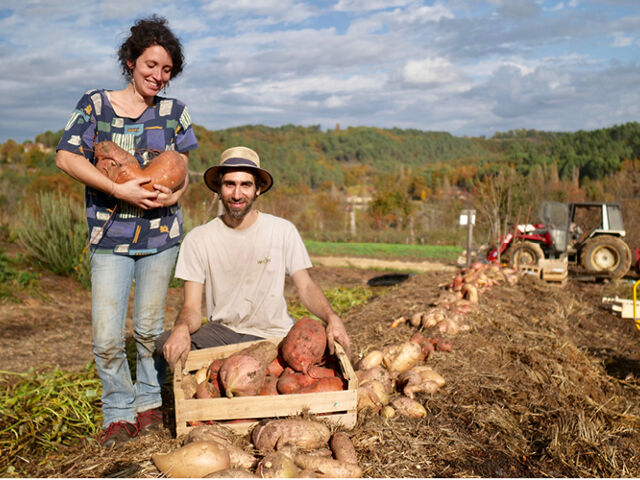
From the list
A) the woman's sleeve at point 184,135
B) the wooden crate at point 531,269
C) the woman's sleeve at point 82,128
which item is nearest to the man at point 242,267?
the woman's sleeve at point 184,135

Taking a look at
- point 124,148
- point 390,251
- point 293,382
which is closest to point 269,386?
point 293,382

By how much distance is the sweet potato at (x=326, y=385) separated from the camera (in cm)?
257

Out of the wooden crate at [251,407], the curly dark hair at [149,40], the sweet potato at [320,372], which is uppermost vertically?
the curly dark hair at [149,40]

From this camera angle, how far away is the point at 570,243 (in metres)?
12.0

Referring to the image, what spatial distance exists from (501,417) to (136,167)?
2.52 metres

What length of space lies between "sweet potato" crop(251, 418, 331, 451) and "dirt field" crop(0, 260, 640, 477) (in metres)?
0.25

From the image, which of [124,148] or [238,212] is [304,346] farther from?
[124,148]

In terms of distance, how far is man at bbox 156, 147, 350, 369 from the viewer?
10.1ft

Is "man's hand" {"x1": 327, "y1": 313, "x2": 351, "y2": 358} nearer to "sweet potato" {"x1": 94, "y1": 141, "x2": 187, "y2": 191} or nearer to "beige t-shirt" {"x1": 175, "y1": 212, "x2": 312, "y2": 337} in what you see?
"beige t-shirt" {"x1": 175, "y1": 212, "x2": 312, "y2": 337}

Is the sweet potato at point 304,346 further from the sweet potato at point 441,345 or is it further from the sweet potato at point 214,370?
the sweet potato at point 441,345

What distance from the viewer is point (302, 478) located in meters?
1.97

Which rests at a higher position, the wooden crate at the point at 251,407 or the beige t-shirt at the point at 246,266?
the beige t-shirt at the point at 246,266

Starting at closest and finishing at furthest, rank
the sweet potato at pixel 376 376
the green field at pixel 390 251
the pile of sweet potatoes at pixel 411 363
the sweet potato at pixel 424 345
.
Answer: the pile of sweet potatoes at pixel 411 363, the sweet potato at pixel 376 376, the sweet potato at pixel 424 345, the green field at pixel 390 251

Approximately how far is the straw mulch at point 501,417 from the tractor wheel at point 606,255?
561cm
